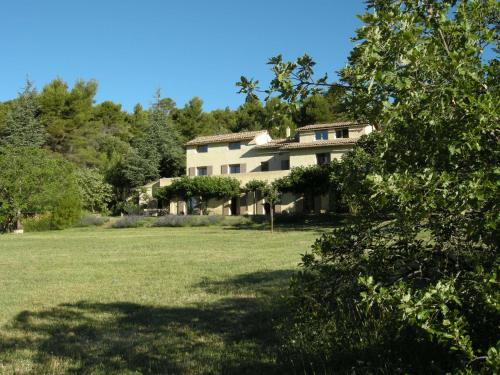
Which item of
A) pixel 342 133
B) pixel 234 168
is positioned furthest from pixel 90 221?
pixel 342 133

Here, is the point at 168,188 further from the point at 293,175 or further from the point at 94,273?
the point at 94,273

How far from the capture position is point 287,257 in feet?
54.3

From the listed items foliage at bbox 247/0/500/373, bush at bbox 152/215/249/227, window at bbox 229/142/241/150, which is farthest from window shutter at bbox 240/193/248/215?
foliage at bbox 247/0/500/373

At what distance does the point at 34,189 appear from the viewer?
40.8 metres

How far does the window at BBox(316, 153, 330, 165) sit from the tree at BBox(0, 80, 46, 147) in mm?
31909

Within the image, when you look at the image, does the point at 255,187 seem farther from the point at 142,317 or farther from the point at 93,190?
the point at 142,317

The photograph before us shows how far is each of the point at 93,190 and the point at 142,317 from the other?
51263 mm

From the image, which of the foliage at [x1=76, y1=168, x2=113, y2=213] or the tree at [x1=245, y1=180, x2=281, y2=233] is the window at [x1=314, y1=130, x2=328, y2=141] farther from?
the foliage at [x1=76, y1=168, x2=113, y2=213]

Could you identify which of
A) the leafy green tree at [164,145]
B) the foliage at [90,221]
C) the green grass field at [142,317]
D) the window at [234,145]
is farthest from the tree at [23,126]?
the green grass field at [142,317]

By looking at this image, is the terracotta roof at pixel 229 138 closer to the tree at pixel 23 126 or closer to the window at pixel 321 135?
the window at pixel 321 135

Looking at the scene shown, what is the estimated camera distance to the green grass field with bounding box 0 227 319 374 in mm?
5734

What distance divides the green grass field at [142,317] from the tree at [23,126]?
47.3 metres

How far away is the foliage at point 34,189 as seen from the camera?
1571 inches

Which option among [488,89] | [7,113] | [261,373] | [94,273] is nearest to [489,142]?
[488,89]
